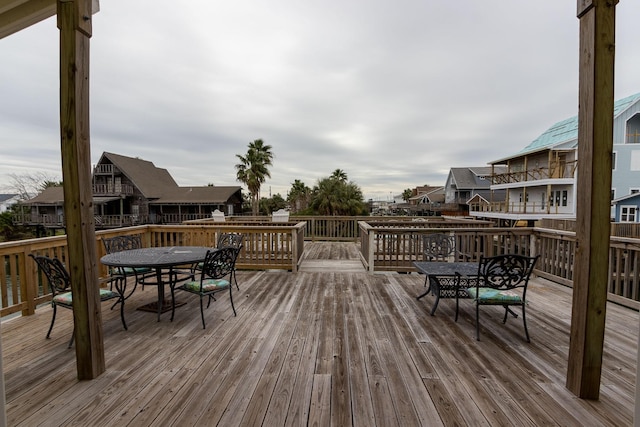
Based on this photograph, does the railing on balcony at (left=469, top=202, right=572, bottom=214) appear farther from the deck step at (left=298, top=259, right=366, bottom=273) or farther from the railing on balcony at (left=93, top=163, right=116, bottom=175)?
the railing on balcony at (left=93, top=163, right=116, bottom=175)

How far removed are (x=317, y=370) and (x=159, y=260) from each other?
215cm

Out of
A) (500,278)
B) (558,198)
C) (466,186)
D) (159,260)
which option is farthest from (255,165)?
(466,186)

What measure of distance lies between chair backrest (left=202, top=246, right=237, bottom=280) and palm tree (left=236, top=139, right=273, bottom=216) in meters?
16.1

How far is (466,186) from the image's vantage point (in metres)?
26.3

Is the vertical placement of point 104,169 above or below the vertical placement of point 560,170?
above

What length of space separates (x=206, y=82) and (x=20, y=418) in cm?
717

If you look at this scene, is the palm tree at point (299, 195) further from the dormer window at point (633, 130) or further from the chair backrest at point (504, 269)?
the dormer window at point (633, 130)

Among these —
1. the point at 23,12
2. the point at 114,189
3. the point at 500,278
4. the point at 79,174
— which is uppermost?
the point at 23,12

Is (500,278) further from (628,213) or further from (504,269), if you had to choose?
(628,213)

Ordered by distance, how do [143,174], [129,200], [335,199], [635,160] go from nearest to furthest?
1. [635,160]
2. [335,199]
3. [129,200]
4. [143,174]

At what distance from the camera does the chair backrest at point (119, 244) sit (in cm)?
389

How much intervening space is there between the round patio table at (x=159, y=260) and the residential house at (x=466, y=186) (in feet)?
86.4

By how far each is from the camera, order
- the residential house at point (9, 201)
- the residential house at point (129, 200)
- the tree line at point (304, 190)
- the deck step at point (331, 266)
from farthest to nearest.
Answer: the residential house at point (9, 201)
the residential house at point (129, 200)
the tree line at point (304, 190)
the deck step at point (331, 266)

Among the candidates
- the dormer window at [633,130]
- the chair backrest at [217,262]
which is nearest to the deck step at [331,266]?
the chair backrest at [217,262]
